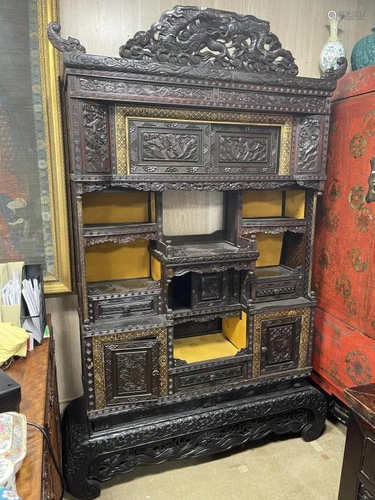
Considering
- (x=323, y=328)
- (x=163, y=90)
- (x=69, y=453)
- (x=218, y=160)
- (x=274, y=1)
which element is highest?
(x=274, y=1)

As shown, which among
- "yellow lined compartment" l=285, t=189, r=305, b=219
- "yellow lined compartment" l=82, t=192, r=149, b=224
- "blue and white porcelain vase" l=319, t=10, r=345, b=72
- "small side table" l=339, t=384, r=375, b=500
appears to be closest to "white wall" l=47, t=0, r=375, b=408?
"blue and white porcelain vase" l=319, t=10, r=345, b=72

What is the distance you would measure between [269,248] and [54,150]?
1.24 metres

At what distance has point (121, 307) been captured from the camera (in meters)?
1.63

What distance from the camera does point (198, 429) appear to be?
5.77 feet

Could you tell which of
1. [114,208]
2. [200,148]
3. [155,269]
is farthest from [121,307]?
[200,148]

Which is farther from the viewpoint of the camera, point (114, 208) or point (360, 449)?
point (114, 208)

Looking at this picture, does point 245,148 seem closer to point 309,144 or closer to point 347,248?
point 309,144

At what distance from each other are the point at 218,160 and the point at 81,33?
0.89 metres

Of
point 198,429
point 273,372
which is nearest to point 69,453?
point 198,429

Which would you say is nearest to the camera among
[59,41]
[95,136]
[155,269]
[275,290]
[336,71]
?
[59,41]

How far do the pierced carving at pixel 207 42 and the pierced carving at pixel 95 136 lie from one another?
248 millimetres

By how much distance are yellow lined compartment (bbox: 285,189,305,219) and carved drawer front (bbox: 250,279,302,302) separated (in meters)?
0.36

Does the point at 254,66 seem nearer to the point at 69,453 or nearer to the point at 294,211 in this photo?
the point at 294,211

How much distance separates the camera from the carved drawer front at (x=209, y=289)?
67.8 inches
